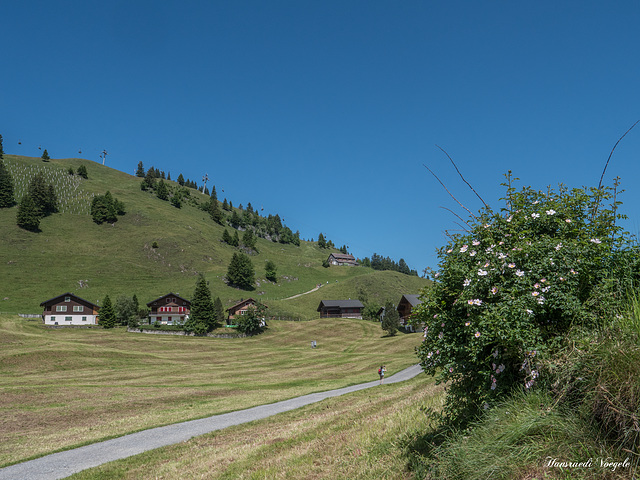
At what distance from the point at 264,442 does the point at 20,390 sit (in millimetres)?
27432

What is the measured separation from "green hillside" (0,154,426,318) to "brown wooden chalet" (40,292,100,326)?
926 cm

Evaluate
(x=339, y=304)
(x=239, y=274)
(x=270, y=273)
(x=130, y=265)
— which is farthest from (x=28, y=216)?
(x=339, y=304)

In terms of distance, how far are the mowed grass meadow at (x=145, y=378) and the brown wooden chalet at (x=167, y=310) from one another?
19880 millimetres

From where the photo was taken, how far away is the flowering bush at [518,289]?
505 centimetres

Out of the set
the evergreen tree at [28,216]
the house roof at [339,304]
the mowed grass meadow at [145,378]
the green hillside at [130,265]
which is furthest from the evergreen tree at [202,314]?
the evergreen tree at [28,216]

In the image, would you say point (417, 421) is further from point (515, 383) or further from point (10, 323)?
point (10, 323)

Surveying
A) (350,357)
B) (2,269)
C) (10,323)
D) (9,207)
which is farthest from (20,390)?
(9,207)

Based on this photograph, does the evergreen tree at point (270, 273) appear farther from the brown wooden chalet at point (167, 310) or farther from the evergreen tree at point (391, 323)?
the evergreen tree at point (391, 323)

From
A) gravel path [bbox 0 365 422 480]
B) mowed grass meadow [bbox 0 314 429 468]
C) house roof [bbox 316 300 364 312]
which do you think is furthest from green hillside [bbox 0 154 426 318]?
gravel path [bbox 0 365 422 480]

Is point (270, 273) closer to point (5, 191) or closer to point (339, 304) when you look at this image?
point (339, 304)

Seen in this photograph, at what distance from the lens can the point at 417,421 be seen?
9.02 m

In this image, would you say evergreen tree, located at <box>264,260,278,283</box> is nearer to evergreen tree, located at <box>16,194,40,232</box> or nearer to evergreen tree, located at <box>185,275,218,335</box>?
evergreen tree, located at <box>185,275,218,335</box>

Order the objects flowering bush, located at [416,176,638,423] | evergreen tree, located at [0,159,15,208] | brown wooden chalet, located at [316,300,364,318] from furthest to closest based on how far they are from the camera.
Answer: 1. evergreen tree, located at [0,159,15,208]
2. brown wooden chalet, located at [316,300,364,318]
3. flowering bush, located at [416,176,638,423]

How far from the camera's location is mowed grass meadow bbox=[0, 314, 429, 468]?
1930 cm
